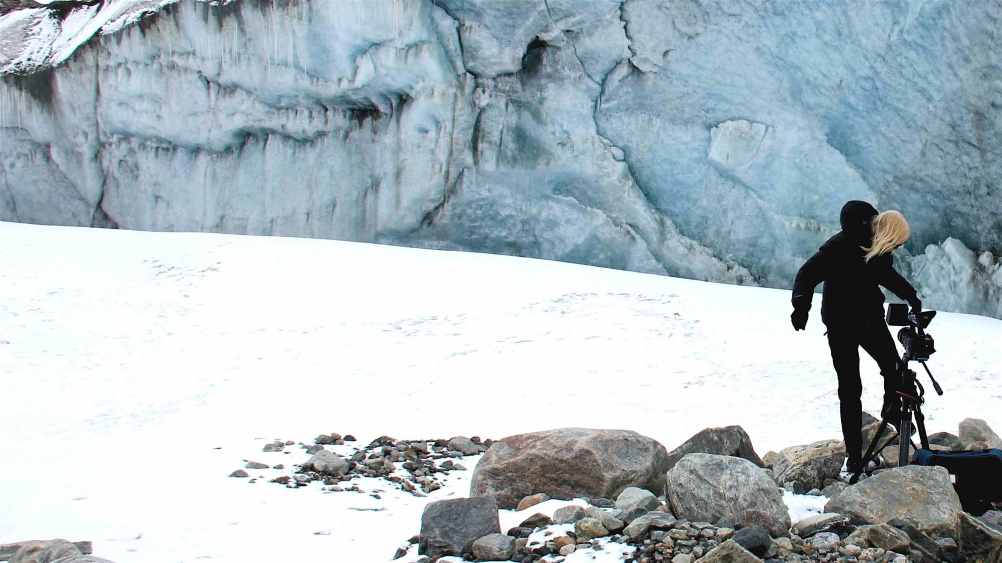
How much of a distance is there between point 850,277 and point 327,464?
249 cm

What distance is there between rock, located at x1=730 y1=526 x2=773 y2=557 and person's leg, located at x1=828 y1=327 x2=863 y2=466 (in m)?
0.91

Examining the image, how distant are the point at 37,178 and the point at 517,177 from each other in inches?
279

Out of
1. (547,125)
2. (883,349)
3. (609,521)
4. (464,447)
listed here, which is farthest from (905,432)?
(547,125)

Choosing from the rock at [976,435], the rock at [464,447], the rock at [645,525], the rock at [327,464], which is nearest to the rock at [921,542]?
the rock at [645,525]

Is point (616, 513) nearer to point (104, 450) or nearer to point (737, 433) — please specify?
point (737, 433)

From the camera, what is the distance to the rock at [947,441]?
3834 millimetres

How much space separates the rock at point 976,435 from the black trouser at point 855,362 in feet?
3.17

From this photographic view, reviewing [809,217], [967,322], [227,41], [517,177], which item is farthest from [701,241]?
[227,41]

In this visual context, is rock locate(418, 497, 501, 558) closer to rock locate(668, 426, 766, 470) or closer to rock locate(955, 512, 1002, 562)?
rock locate(668, 426, 766, 470)

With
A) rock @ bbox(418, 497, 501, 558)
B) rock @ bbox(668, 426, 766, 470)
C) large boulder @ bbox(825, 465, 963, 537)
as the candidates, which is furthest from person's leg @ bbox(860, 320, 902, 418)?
rock @ bbox(418, 497, 501, 558)

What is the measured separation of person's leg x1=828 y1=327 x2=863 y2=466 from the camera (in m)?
3.29

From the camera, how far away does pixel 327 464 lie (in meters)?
3.90

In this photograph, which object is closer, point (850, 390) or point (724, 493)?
point (724, 493)

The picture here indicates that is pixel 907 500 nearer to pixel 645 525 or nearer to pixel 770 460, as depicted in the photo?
pixel 645 525
